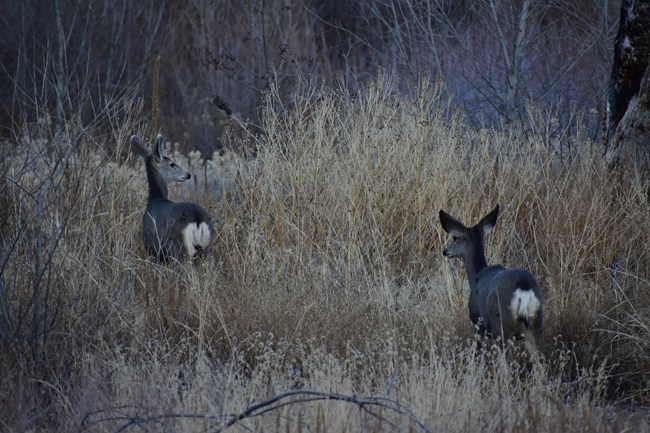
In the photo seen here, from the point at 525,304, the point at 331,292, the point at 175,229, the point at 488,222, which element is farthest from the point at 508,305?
the point at 175,229

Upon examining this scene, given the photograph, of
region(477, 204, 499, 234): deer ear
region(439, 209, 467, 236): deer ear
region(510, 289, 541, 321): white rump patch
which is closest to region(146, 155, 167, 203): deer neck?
region(439, 209, 467, 236): deer ear

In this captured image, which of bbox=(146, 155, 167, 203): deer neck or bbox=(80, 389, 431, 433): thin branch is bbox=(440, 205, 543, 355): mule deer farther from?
bbox=(146, 155, 167, 203): deer neck

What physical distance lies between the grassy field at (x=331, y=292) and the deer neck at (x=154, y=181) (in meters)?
0.22

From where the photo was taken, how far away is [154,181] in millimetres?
9109

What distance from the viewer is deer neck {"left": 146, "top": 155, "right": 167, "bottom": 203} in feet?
29.7

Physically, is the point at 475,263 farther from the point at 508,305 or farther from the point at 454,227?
the point at 508,305

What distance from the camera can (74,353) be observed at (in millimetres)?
5668

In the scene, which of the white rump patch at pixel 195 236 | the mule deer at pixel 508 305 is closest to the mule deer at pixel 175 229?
the white rump patch at pixel 195 236

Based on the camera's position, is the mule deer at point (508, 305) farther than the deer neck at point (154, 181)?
No

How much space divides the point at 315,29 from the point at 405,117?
13757mm

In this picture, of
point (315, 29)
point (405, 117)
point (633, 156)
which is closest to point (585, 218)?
point (633, 156)

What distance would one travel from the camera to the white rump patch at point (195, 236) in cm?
817

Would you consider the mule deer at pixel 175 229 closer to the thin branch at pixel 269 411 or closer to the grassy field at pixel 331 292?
the grassy field at pixel 331 292

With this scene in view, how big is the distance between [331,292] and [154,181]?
240 cm
